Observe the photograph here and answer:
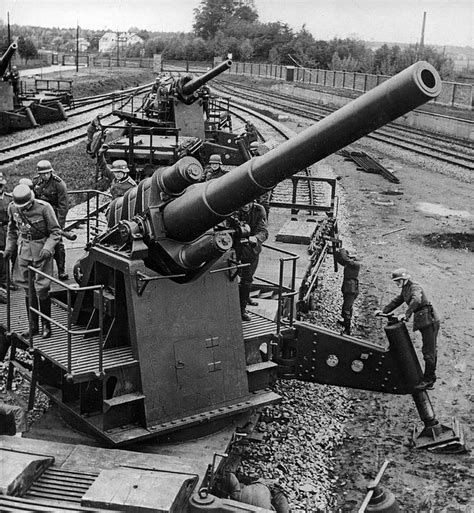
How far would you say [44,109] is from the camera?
1203 inches

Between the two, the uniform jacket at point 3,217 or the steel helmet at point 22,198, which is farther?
the uniform jacket at point 3,217

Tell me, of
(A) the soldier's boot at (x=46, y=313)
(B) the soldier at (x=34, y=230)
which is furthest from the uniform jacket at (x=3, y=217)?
(A) the soldier's boot at (x=46, y=313)

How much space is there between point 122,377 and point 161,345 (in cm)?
41

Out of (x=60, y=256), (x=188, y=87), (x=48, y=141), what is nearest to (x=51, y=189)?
(x=60, y=256)

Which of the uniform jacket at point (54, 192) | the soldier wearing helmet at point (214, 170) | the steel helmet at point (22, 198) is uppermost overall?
the steel helmet at point (22, 198)

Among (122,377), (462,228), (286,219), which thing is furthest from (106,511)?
(462,228)

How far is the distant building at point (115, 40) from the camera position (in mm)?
95456

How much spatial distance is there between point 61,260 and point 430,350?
413 centimetres

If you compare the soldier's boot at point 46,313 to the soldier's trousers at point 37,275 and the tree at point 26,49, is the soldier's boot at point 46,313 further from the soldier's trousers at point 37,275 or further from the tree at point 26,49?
the tree at point 26,49

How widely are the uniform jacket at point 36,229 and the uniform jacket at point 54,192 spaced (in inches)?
70.3

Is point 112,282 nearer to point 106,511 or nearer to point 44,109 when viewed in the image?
point 106,511

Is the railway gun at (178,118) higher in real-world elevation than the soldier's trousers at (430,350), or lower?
higher

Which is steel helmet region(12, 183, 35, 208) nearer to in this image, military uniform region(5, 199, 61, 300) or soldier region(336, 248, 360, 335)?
military uniform region(5, 199, 61, 300)

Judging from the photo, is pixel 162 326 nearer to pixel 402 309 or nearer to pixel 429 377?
pixel 429 377
